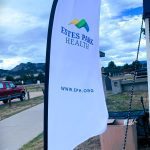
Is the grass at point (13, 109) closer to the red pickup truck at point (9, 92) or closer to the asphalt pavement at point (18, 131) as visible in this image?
the asphalt pavement at point (18, 131)

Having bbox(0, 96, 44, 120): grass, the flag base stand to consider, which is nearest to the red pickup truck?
bbox(0, 96, 44, 120): grass

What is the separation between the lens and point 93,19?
3.50 metres

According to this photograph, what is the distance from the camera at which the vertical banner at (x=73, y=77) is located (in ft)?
9.15

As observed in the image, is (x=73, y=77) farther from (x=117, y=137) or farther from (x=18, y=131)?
(x=18, y=131)

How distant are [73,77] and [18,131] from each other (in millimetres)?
8846

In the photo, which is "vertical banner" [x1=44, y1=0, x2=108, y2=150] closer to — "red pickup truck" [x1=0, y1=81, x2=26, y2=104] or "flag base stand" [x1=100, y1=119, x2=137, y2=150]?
"flag base stand" [x1=100, y1=119, x2=137, y2=150]

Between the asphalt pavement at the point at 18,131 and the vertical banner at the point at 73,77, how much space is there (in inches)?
236

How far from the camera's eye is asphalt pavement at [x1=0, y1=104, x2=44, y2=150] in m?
9.54

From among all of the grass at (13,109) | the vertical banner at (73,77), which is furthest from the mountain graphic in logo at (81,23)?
the grass at (13,109)

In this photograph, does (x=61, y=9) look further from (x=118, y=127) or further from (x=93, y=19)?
(x=118, y=127)

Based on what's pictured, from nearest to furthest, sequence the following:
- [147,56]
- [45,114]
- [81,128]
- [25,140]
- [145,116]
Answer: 1. [45,114]
2. [81,128]
3. [147,56]
4. [145,116]
5. [25,140]

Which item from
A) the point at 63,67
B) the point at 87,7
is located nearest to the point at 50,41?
the point at 63,67

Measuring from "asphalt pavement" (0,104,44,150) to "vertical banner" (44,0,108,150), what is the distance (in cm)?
599

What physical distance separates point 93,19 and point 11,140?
721 centimetres
